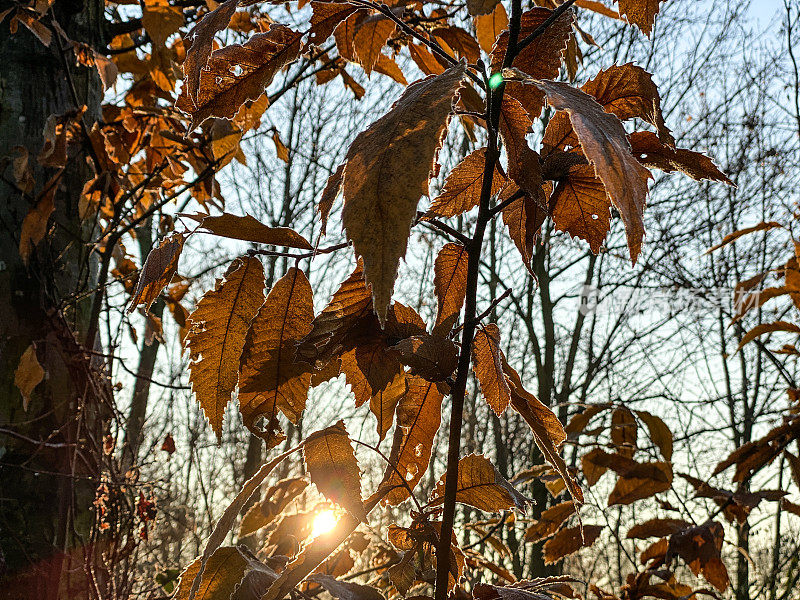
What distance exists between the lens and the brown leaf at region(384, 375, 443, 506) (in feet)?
1.78

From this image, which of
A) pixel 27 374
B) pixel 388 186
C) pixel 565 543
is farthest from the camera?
pixel 27 374

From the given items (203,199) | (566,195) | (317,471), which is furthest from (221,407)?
(203,199)

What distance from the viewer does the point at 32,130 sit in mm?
1604

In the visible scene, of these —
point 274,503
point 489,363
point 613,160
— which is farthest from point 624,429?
point 613,160

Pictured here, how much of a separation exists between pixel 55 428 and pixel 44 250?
458mm

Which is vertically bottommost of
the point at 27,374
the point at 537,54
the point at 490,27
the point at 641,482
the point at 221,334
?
the point at 641,482

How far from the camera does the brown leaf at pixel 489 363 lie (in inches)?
19.4

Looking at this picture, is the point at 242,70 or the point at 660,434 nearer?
the point at 242,70

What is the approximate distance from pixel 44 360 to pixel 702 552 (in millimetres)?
1496

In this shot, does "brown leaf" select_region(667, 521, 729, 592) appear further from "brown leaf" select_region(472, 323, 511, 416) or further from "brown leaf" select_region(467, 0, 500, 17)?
"brown leaf" select_region(467, 0, 500, 17)

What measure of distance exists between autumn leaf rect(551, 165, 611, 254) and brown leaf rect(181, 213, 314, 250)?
20cm

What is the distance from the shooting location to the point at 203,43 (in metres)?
0.41

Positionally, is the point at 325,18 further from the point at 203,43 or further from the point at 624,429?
the point at 624,429

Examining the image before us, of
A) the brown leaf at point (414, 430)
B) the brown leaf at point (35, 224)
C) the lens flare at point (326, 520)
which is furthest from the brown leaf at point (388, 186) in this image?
the brown leaf at point (35, 224)
